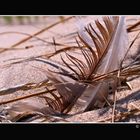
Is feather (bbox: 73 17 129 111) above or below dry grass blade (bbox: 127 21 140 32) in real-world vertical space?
below

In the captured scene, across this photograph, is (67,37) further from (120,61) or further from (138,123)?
(138,123)

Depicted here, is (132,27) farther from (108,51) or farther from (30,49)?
(30,49)

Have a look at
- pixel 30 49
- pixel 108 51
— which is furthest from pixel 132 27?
pixel 30 49

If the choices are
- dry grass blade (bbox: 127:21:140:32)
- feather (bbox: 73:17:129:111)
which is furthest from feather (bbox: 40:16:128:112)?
dry grass blade (bbox: 127:21:140:32)

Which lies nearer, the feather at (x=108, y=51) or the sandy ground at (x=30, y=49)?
the feather at (x=108, y=51)

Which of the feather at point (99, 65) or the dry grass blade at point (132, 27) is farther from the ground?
the dry grass blade at point (132, 27)

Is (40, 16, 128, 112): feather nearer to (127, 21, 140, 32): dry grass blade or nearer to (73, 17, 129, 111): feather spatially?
(73, 17, 129, 111): feather

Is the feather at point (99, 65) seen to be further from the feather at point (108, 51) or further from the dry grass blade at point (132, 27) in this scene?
the dry grass blade at point (132, 27)

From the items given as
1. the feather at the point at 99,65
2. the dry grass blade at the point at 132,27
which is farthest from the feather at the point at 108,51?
the dry grass blade at the point at 132,27

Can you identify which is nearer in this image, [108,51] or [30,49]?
[108,51]

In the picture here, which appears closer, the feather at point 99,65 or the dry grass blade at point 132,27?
the feather at point 99,65

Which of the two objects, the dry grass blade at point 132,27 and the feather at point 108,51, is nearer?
the feather at point 108,51

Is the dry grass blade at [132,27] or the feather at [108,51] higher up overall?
the dry grass blade at [132,27]
